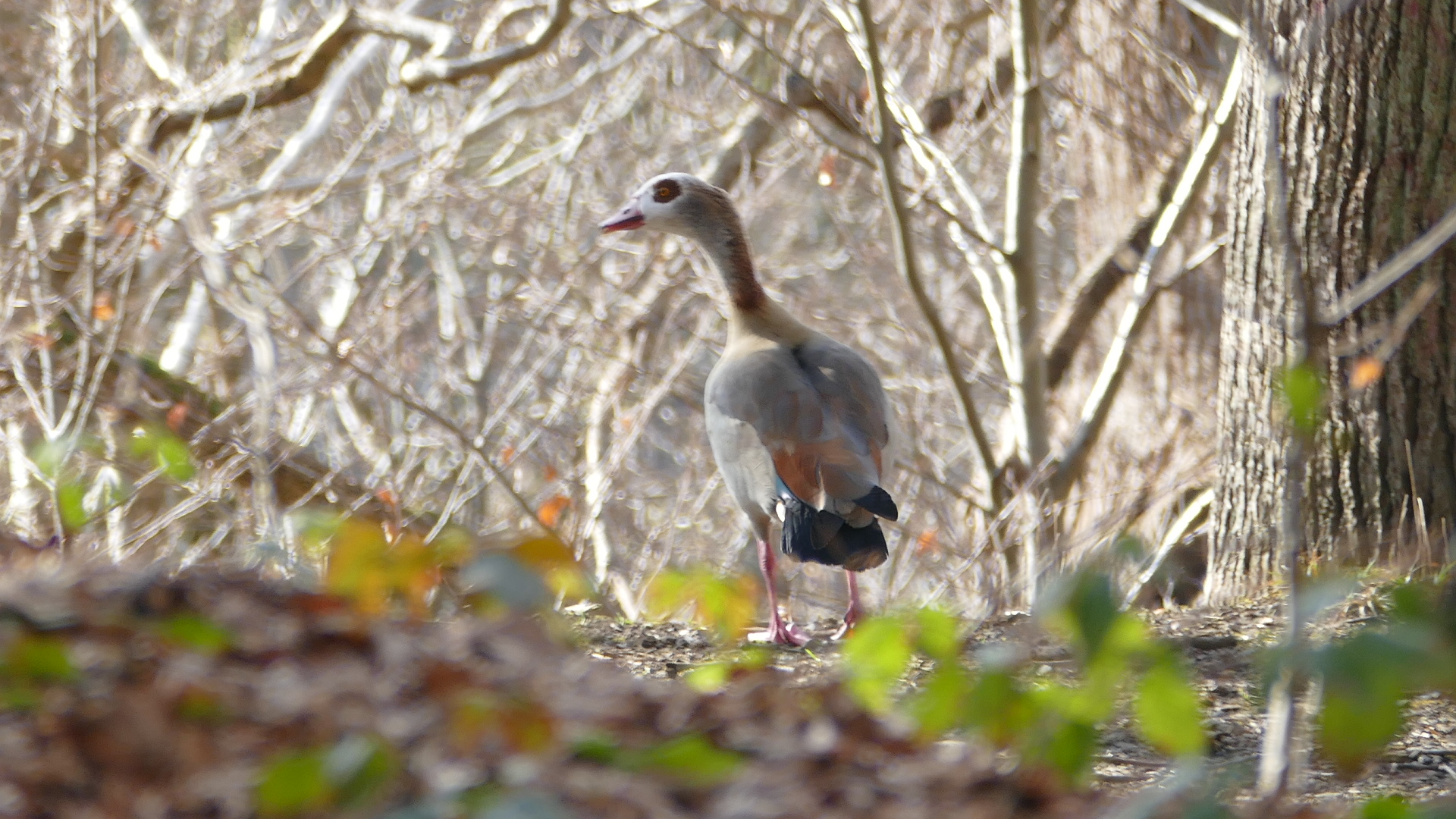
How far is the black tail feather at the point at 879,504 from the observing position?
4.48 metres

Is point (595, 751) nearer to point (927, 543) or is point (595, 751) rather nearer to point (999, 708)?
point (999, 708)

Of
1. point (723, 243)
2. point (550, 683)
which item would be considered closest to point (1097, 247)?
point (723, 243)

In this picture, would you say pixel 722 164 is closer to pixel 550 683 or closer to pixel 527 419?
pixel 527 419

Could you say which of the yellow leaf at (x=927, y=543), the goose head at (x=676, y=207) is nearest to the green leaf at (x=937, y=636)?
the goose head at (x=676, y=207)

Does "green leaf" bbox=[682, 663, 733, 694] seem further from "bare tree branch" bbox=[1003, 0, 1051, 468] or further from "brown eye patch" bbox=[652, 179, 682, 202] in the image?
"bare tree branch" bbox=[1003, 0, 1051, 468]

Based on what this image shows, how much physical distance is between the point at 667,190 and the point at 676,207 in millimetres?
86

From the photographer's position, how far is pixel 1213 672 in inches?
153

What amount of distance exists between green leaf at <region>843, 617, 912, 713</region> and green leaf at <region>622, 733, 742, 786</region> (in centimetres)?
36

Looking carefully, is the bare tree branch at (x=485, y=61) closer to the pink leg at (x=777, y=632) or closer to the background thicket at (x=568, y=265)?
the background thicket at (x=568, y=265)

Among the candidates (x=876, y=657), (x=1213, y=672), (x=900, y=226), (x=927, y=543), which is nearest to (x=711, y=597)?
(x=876, y=657)

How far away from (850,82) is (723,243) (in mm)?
3074

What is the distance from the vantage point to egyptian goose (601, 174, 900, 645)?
4621mm

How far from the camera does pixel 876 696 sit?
2.09 meters

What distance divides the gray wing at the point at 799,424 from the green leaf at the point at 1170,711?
277 centimetres
